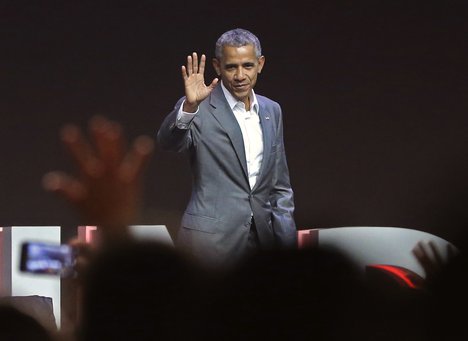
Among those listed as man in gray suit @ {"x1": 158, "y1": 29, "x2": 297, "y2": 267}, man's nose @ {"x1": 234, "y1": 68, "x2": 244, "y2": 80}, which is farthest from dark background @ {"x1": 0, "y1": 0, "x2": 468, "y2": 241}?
man's nose @ {"x1": 234, "y1": 68, "x2": 244, "y2": 80}

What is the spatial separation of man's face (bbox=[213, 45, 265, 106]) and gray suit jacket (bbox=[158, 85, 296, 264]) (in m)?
0.06

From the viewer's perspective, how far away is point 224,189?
2.48 meters

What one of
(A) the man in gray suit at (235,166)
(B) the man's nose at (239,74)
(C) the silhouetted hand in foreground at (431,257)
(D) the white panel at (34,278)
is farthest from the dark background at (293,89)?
(C) the silhouetted hand in foreground at (431,257)

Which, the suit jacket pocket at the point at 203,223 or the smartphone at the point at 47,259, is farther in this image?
the suit jacket pocket at the point at 203,223

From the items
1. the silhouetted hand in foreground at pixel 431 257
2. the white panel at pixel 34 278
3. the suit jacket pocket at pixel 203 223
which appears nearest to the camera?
the silhouetted hand in foreground at pixel 431 257

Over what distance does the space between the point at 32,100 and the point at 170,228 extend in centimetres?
92

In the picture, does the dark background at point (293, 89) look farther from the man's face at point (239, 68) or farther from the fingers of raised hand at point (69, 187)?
the fingers of raised hand at point (69, 187)

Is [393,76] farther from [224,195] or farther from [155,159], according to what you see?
[224,195]

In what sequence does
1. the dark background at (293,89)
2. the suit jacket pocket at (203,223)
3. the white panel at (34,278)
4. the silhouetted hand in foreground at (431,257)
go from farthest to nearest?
the dark background at (293,89)
the white panel at (34,278)
the suit jacket pocket at (203,223)
the silhouetted hand in foreground at (431,257)

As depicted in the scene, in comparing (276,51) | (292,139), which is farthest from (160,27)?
(292,139)

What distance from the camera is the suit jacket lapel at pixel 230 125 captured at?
2.47 metres

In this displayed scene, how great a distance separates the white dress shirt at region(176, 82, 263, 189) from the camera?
8.25 feet

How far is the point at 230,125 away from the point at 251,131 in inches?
3.2

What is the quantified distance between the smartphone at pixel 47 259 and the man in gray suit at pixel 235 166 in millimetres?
1544
